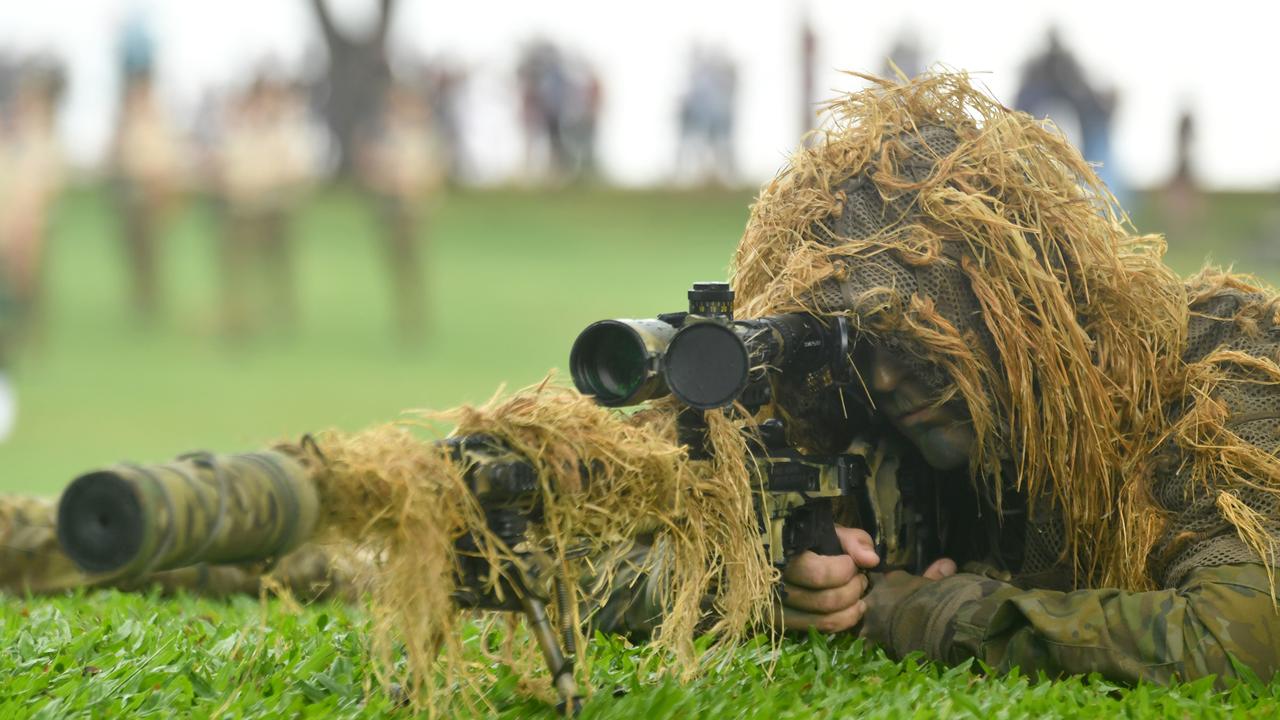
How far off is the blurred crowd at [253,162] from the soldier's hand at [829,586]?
1322 centimetres

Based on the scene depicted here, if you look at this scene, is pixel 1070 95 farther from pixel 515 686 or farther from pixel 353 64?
pixel 515 686

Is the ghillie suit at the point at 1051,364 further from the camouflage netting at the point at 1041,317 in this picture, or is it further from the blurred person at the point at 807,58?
the blurred person at the point at 807,58

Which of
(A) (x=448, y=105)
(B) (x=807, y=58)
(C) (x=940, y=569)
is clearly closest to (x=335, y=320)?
(A) (x=448, y=105)

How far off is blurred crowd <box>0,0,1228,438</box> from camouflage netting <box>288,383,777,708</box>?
13678mm

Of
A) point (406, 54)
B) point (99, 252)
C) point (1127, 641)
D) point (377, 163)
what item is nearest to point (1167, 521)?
point (1127, 641)

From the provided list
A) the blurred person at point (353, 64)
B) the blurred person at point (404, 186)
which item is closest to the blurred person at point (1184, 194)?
the blurred person at point (404, 186)

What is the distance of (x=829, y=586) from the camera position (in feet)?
12.5

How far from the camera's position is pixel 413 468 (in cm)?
279

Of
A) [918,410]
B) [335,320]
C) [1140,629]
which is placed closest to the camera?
[1140,629]

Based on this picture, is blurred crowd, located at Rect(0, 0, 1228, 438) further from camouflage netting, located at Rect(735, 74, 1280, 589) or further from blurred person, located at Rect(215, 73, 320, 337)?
camouflage netting, located at Rect(735, 74, 1280, 589)

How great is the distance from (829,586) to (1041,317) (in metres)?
0.88

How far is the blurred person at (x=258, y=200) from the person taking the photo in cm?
1858

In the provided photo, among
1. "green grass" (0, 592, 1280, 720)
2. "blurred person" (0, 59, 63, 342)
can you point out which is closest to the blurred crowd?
"blurred person" (0, 59, 63, 342)

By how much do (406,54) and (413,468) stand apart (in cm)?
2186
